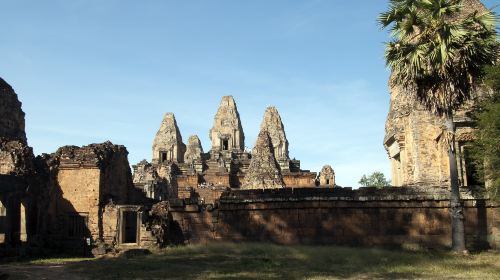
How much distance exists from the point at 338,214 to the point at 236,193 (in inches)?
142

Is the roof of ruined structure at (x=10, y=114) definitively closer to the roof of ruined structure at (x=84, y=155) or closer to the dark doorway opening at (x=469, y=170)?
the roof of ruined structure at (x=84, y=155)

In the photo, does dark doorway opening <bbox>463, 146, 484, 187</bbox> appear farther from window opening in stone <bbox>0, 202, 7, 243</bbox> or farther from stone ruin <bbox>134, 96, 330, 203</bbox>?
stone ruin <bbox>134, 96, 330, 203</bbox>

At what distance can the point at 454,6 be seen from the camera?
14.2m

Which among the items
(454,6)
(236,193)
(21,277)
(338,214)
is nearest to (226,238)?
(236,193)

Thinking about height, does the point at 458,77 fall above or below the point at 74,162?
above

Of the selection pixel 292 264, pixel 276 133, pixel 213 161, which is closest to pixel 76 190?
pixel 292 264

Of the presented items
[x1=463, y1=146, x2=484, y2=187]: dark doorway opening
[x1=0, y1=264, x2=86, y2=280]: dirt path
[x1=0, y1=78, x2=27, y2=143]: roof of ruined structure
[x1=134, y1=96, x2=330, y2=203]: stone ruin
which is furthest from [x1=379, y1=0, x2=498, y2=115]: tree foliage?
[x1=0, y1=78, x2=27, y2=143]: roof of ruined structure

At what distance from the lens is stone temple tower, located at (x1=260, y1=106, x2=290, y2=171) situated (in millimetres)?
48750

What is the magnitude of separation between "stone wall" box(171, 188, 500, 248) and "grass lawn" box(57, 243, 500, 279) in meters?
0.76

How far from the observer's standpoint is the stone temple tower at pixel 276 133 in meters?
48.8

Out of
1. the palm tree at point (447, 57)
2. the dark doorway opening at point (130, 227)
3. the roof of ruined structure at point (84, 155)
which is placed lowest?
the dark doorway opening at point (130, 227)

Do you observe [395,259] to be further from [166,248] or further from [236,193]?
[166,248]

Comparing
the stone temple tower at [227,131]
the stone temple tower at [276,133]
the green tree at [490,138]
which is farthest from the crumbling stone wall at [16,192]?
the stone temple tower at [227,131]

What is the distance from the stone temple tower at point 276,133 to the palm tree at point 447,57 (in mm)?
32538
